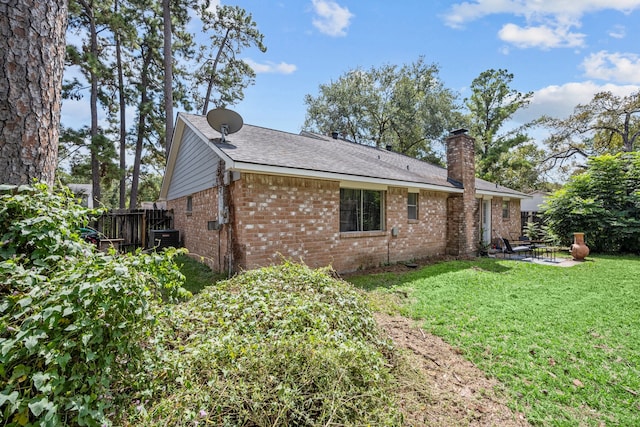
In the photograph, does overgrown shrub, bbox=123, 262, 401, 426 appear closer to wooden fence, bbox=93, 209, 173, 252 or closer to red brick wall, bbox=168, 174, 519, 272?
red brick wall, bbox=168, 174, 519, 272

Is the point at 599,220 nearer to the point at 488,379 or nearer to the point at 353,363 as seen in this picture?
the point at 488,379

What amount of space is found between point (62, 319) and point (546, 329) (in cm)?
550

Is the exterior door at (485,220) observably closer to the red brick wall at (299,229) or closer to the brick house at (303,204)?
the brick house at (303,204)

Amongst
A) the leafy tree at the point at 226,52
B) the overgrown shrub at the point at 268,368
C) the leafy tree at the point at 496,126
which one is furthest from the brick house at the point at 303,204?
the leafy tree at the point at 496,126

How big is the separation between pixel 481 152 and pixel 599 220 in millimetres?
13937

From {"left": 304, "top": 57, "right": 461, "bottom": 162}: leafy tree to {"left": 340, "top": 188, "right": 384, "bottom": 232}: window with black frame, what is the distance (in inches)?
617

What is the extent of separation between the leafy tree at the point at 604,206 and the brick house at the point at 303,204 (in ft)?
14.1

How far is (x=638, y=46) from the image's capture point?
1548 cm

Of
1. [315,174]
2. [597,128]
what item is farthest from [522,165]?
[315,174]

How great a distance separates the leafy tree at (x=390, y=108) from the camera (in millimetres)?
23234

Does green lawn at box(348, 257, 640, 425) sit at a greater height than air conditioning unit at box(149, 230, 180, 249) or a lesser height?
lesser

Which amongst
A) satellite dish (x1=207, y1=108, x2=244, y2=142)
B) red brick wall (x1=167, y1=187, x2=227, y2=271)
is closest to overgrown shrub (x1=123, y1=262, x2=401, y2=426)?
red brick wall (x1=167, y1=187, x2=227, y2=271)

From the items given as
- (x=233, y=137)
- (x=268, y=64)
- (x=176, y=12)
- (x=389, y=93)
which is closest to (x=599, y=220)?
(x=233, y=137)

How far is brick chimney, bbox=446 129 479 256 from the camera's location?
1030 centimetres
